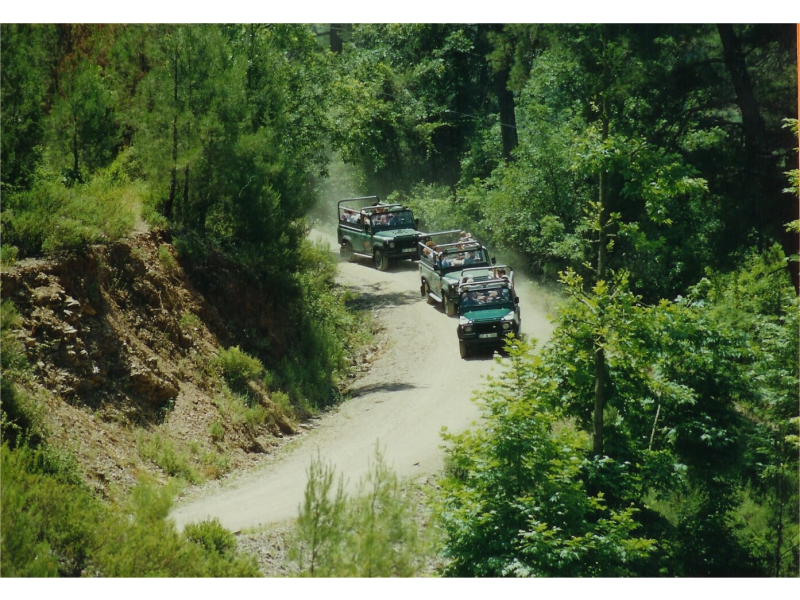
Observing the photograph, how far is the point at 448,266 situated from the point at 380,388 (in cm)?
624

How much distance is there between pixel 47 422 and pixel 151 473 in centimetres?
142

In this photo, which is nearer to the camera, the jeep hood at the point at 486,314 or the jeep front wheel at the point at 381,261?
the jeep hood at the point at 486,314

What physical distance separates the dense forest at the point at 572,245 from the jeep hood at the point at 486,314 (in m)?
1.62

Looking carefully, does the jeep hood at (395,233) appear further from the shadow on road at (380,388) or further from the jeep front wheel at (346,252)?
the shadow on road at (380,388)

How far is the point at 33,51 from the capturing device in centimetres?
1259

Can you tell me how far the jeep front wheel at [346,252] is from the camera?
1017 inches

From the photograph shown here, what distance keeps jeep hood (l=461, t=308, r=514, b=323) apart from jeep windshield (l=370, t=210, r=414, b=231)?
8512mm

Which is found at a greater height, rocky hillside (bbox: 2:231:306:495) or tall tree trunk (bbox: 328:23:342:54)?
tall tree trunk (bbox: 328:23:342:54)

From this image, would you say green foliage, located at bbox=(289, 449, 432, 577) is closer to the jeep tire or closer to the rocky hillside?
the rocky hillside

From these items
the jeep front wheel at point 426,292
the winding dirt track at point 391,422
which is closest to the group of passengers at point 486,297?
the winding dirt track at point 391,422

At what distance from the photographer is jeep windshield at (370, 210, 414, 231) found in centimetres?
2494

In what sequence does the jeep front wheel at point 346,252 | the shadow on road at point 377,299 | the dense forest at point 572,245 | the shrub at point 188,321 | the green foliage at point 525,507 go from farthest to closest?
1. the jeep front wheel at point 346,252
2. the shadow on road at point 377,299
3. the shrub at point 188,321
4. the dense forest at point 572,245
5. the green foliage at point 525,507

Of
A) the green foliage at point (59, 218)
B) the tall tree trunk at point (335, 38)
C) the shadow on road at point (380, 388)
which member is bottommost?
the shadow on road at point (380, 388)

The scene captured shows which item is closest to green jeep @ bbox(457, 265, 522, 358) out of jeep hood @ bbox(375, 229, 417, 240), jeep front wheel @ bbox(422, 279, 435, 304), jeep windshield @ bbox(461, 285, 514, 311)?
jeep windshield @ bbox(461, 285, 514, 311)
